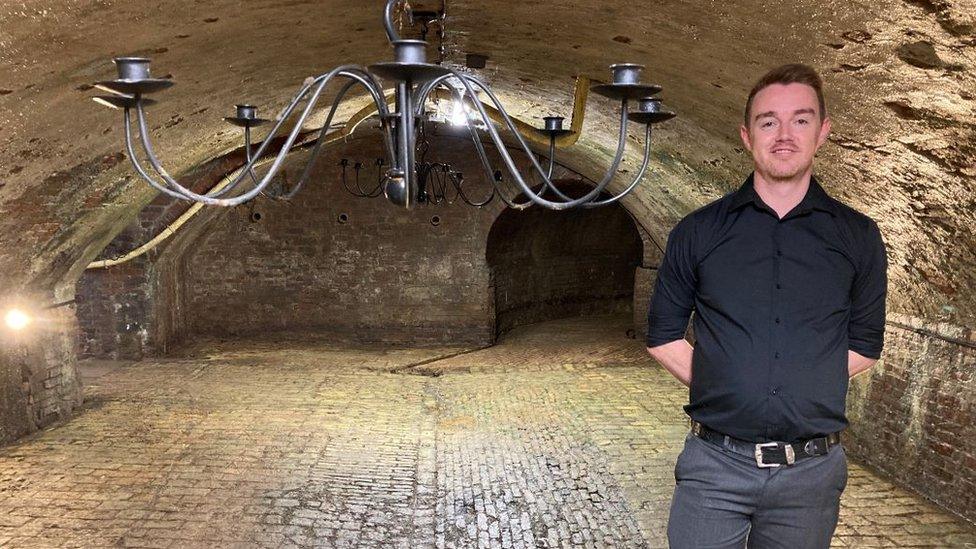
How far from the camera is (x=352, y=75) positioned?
2848 millimetres

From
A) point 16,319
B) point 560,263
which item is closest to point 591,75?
point 16,319

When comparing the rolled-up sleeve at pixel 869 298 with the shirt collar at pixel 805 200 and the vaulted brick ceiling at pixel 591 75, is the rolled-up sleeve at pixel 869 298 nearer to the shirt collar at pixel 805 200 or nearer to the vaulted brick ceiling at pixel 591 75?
the shirt collar at pixel 805 200

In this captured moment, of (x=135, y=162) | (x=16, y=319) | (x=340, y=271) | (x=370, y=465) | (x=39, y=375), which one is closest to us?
(x=135, y=162)

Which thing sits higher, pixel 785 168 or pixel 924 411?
pixel 785 168

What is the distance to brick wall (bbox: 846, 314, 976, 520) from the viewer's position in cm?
506

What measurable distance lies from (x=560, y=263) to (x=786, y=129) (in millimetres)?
12306

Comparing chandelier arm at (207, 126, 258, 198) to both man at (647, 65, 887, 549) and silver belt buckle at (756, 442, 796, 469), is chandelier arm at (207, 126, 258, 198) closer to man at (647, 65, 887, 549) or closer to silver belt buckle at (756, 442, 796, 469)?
man at (647, 65, 887, 549)

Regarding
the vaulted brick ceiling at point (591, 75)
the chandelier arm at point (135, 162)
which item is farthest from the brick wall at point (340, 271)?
the chandelier arm at point (135, 162)

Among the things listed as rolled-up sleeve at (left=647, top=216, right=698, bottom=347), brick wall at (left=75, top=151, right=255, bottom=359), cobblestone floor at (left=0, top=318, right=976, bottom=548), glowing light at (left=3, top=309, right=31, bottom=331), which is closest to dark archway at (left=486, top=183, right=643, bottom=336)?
cobblestone floor at (left=0, top=318, right=976, bottom=548)

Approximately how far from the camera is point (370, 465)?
20.5 ft

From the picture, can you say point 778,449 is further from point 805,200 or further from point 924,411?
point 924,411

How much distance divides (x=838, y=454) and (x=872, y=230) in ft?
2.24

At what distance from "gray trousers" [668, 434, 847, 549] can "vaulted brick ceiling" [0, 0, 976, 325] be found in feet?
5.32

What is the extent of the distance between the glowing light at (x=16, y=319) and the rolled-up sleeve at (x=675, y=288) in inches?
250
